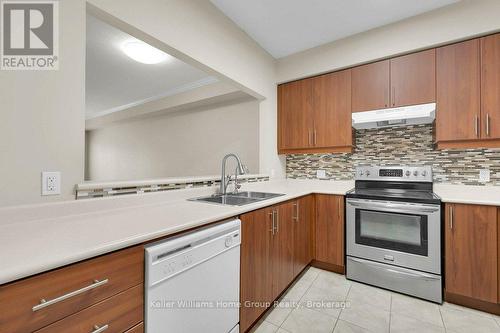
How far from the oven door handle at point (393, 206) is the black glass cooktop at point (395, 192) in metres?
0.05

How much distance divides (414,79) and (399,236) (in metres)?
1.52

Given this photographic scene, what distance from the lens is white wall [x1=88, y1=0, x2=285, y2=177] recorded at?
138 centimetres

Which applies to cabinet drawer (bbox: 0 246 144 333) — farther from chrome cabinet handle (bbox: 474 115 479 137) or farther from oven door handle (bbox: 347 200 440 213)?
chrome cabinet handle (bbox: 474 115 479 137)

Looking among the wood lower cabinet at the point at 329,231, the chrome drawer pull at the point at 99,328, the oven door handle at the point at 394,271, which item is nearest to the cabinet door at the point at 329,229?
the wood lower cabinet at the point at 329,231

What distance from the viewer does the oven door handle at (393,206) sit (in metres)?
1.82

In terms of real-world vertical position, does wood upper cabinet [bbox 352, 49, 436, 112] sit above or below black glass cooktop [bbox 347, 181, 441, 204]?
above

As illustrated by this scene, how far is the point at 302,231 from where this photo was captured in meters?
2.19

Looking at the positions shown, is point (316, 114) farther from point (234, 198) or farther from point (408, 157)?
point (234, 198)

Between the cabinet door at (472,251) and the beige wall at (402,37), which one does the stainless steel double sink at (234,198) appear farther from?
the beige wall at (402,37)

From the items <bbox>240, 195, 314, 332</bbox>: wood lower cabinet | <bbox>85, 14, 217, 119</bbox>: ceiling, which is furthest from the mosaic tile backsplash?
<bbox>85, 14, 217, 119</bbox>: ceiling

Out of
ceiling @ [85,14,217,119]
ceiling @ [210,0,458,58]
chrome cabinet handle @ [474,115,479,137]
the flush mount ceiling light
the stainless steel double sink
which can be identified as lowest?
the stainless steel double sink

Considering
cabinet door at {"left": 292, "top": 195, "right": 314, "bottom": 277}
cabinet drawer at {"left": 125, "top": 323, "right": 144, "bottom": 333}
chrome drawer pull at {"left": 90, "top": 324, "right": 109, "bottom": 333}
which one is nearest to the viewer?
chrome drawer pull at {"left": 90, "top": 324, "right": 109, "bottom": 333}

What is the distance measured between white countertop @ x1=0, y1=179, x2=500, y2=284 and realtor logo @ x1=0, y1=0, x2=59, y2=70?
0.68 metres

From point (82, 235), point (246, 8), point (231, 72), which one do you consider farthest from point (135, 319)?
point (246, 8)
